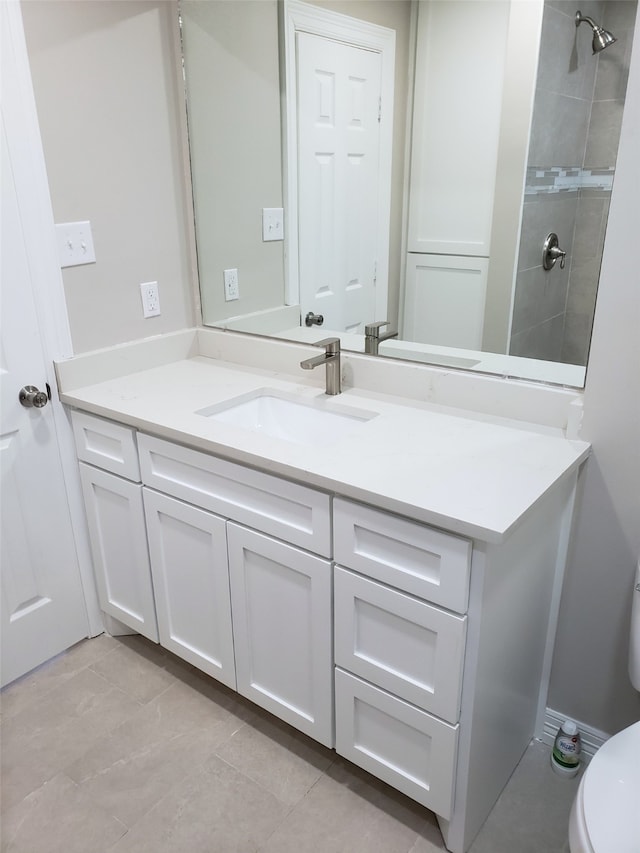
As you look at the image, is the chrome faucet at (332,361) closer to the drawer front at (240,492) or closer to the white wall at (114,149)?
the drawer front at (240,492)

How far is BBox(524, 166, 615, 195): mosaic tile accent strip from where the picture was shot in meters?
1.34

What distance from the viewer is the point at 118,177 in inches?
73.5

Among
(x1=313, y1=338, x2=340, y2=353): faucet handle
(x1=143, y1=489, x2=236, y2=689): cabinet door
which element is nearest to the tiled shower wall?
(x1=313, y1=338, x2=340, y2=353): faucet handle

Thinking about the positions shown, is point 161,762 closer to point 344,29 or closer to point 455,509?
point 455,509

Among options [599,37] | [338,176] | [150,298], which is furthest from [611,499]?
[150,298]

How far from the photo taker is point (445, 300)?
1.75m

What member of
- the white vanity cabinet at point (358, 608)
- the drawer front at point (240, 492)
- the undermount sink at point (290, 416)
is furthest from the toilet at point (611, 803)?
the undermount sink at point (290, 416)

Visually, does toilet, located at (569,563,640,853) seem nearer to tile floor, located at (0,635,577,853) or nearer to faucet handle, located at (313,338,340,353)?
tile floor, located at (0,635,577,853)

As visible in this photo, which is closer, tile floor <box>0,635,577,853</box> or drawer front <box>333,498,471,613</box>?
drawer front <box>333,498,471,613</box>

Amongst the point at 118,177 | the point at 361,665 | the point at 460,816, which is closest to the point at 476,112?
the point at 118,177

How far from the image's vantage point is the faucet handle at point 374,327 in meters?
1.81

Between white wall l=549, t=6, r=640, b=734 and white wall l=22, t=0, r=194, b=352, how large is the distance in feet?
4.38

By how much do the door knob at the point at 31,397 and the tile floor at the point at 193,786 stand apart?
859mm

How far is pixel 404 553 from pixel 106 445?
3.25 feet
